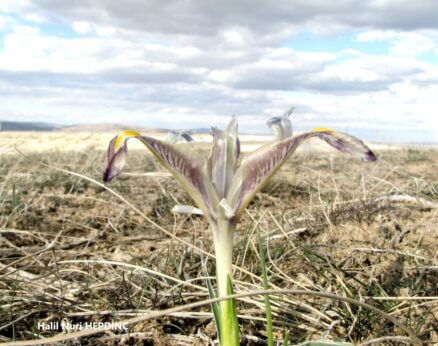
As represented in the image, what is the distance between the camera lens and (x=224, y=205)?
4.68 ft

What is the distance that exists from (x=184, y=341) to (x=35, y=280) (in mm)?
867

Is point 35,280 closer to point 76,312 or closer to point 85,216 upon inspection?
point 76,312

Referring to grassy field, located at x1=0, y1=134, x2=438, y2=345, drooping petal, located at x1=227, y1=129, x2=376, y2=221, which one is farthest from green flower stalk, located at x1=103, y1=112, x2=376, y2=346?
grassy field, located at x1=0, y1=134, x2=438, y2=345

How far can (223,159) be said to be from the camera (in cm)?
150

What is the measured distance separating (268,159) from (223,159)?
0.46ft

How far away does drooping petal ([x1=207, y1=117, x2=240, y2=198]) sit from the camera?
4.91 ft

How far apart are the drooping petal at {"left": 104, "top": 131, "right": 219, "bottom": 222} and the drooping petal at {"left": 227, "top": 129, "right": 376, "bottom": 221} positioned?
6cm

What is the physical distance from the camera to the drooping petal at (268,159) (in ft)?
4.63

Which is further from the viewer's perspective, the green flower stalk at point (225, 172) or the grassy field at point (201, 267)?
the grassy field at point (201, 267)

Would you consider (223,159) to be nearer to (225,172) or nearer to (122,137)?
(225,172)

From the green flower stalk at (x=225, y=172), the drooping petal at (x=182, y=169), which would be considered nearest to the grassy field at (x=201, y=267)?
the green flower stalk at (x=225, y=172)

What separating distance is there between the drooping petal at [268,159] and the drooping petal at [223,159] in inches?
1.2

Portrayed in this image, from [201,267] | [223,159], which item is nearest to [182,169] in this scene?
[223,159]

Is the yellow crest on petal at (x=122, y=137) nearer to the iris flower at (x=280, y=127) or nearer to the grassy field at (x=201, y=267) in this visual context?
the iris flower at (x=280, y=127)
